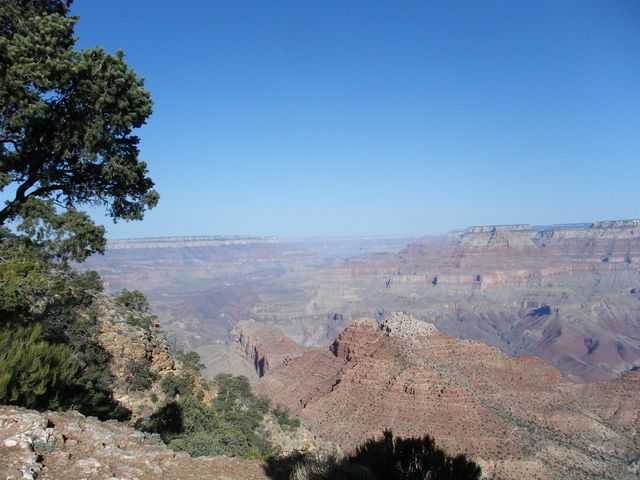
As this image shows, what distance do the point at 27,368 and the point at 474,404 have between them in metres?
41.2

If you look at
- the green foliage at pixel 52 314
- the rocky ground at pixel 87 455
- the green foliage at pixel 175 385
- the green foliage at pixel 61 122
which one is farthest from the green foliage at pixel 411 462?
the green foliage at pixel 175 385

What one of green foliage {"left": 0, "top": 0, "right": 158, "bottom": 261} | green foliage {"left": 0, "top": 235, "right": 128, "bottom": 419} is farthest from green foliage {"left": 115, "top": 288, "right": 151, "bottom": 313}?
green foliage {"left": 0, "top": 0, "right": 158, "bottom": 261}

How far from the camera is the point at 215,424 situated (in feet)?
61.5

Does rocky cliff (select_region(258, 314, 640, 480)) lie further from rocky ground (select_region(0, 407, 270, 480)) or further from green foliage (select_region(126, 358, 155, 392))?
rocky ground (select_region(0, 407, 270, 480))

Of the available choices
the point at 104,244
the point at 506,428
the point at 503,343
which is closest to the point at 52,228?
the point at 104,244

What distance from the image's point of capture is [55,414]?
7910mm

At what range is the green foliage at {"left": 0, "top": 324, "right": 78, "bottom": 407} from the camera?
7.65 m

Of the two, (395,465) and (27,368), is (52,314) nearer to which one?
(27,368)

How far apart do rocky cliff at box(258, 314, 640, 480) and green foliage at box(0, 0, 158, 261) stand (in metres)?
29.0

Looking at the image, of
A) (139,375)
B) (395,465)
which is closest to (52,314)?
(139,375)

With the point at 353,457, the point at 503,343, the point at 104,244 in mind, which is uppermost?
the point at 104,244

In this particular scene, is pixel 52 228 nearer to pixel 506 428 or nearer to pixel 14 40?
pixel 14 40

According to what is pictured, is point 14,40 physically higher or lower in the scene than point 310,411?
higher

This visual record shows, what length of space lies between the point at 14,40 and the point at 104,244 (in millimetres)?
5624
